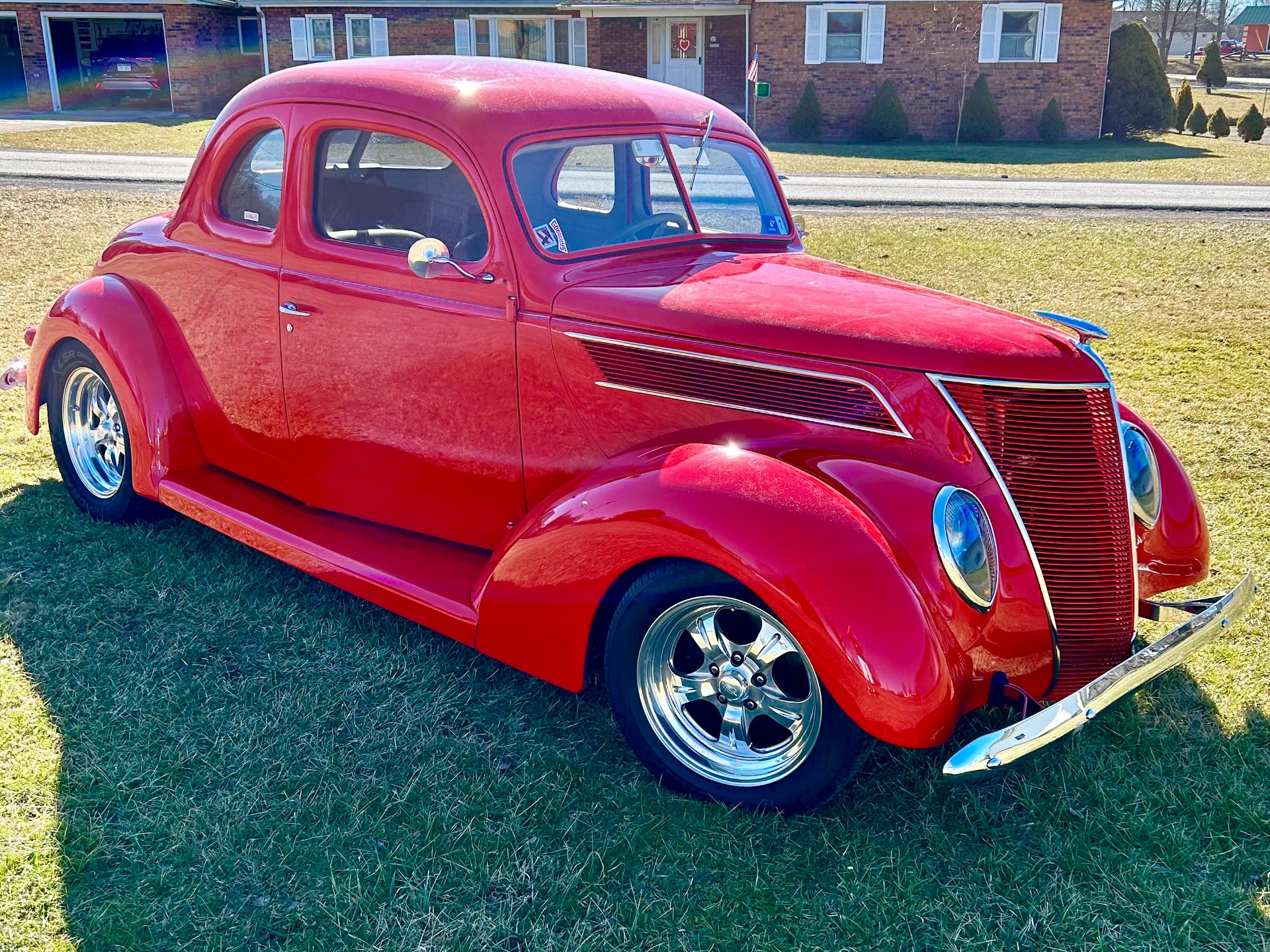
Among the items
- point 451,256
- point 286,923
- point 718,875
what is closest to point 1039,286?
point 451,256

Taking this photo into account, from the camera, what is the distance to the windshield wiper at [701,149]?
13.2 ft

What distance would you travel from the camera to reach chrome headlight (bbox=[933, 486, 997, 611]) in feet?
9.16

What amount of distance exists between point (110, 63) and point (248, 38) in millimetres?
3695

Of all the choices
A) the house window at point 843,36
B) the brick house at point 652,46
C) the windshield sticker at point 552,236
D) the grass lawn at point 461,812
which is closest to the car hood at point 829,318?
the windshield sticker at point 552,236

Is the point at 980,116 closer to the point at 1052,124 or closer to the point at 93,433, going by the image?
the point at 1052,124

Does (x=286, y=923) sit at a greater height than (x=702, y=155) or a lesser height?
lesser

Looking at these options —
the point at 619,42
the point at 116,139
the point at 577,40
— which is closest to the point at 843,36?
the point at 619,42

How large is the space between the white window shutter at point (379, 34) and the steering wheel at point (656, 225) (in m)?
26.9

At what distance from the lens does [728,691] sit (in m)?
3.09

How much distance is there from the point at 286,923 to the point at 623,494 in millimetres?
1404

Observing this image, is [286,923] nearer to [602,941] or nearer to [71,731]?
[602,941]

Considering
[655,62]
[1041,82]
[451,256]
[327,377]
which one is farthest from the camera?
[655,62]

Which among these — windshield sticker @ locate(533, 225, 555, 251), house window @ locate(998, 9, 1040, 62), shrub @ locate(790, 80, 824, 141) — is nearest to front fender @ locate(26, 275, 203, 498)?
windshield sticker @ locate(533, 225, 555, 251)

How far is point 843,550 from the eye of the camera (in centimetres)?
274
